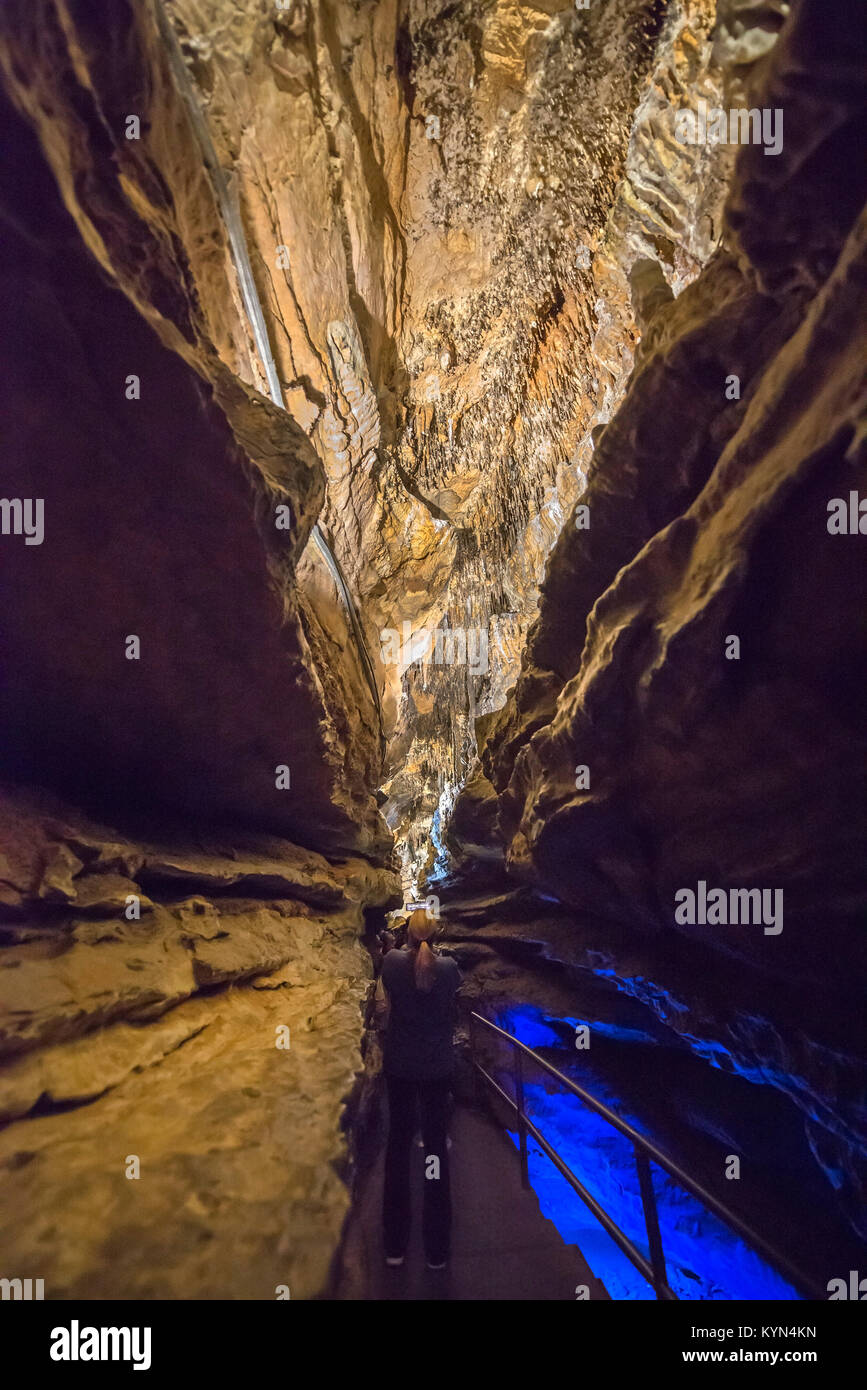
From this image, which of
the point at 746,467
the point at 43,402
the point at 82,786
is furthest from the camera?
the point at 82,786

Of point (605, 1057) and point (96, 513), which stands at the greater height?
point (96, 513)

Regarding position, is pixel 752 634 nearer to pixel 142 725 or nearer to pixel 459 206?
pixel 142 725

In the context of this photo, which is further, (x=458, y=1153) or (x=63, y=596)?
(x=458, y=1153)

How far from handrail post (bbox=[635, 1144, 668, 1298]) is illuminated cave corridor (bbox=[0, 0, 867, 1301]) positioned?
58 centimetres

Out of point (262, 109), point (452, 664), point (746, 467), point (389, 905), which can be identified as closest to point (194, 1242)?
point (746, 467)

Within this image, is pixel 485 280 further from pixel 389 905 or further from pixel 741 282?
pixel 389 905

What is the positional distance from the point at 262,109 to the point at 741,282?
2.70 metres

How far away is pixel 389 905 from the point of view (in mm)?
7887

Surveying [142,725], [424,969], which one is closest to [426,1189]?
[424,969]

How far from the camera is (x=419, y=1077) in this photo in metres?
3.04

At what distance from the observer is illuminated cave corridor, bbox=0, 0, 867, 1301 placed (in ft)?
7.01

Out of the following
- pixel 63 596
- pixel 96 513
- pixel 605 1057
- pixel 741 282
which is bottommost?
pixel 605 1057

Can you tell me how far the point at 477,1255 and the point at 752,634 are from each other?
12.2 feet

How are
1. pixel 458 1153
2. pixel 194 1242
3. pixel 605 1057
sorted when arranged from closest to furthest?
pixel 194 1242 < pixel 458 1153 < pixel 605 1057
